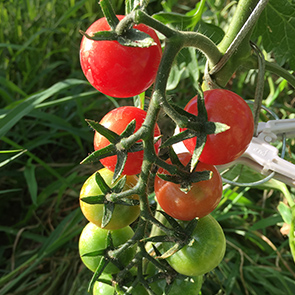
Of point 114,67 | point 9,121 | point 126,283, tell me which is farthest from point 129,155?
point 9,121

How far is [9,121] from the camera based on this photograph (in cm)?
104

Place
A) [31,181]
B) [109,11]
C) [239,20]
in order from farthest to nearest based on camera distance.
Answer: [31,181]
[239,20]
[109,11]

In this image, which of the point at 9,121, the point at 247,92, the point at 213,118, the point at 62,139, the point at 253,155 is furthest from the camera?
the point at 247,92

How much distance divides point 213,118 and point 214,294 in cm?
84

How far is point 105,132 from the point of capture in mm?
398

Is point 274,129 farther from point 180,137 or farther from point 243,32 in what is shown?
point 180,137

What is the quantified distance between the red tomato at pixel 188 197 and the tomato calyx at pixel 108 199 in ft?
0.18

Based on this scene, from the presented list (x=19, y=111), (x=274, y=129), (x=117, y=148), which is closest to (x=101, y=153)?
(x=117, y=148)

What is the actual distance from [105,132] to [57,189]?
0.93 meters

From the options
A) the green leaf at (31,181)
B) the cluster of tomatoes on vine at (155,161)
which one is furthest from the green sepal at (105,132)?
the green leaf at (31,181)

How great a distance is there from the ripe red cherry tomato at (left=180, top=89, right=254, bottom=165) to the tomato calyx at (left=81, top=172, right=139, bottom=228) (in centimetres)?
→ 10

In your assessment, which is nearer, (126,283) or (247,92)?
(126,283)

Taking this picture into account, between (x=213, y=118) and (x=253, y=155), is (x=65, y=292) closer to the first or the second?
(x=253, y=155)

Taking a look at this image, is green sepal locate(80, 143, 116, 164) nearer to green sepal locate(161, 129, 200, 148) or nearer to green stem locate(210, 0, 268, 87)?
green sepal locate(161, 129, 200, 148)
